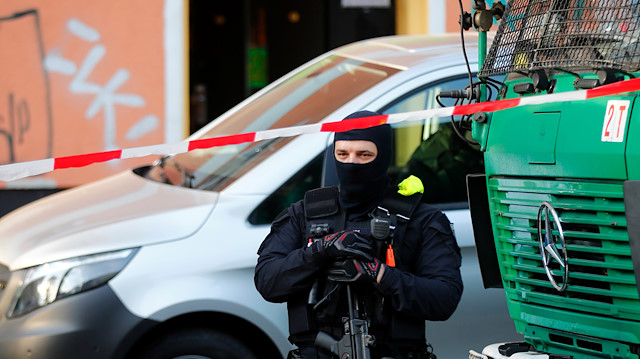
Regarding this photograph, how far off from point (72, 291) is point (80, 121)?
15.6ft

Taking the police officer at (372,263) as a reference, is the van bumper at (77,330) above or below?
below

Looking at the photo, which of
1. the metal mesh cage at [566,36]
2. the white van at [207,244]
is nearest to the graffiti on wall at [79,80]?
the white van at [207,244]

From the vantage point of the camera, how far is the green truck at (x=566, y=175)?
8.59 feet

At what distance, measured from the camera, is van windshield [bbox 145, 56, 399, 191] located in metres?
4.18

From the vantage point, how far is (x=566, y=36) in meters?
2.83

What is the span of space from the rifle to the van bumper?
1.13 m

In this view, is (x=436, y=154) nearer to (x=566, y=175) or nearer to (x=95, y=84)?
(x=566, y=175)

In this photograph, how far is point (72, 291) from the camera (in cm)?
367

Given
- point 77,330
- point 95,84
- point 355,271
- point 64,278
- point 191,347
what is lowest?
point 191,347

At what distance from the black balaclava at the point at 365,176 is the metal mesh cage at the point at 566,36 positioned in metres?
0.46

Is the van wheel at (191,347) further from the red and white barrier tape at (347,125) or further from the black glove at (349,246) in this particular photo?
the black glove at (349,246)

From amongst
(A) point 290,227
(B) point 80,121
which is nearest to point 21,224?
(A) point 290,227

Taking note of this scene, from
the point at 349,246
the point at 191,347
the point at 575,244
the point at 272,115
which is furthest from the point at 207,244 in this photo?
the point at 575,244

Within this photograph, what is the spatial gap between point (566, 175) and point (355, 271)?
70cm
